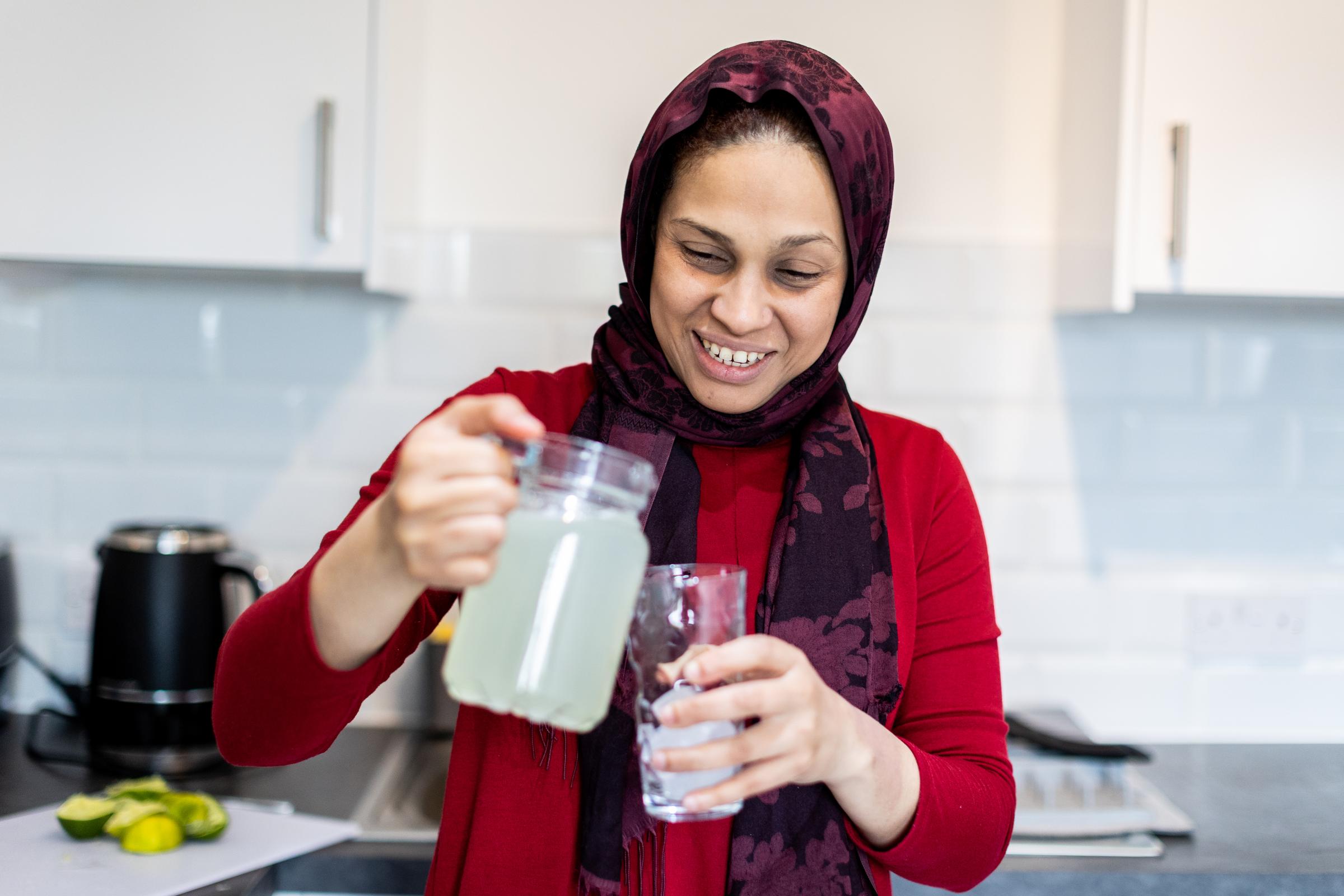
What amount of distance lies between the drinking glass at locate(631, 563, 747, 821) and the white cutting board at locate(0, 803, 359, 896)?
0.78 meters

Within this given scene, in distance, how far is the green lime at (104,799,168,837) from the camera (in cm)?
143

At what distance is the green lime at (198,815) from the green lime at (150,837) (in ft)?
0.07

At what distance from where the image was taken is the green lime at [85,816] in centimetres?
143

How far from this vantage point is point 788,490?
1216 mm

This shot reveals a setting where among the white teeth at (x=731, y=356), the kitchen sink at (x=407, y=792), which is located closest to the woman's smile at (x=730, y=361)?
the white teeth at (x=731, y=356)

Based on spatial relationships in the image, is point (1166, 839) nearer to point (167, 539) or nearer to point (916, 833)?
point (916, 833)

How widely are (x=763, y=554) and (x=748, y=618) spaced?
0.23ft

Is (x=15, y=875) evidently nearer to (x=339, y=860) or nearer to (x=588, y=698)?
(x=339, y=860)

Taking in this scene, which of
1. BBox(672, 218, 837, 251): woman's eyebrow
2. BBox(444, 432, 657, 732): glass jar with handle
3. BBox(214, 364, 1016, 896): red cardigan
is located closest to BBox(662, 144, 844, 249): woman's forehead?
BBox(672, 218, 837, 251): woman's eyebrow

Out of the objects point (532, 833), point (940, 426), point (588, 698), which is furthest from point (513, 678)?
point (940, 426)

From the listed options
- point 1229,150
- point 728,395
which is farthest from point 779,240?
point 1229,150

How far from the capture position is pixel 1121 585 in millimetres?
2025

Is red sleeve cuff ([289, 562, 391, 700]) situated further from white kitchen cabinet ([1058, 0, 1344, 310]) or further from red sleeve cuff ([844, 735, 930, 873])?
white kitchen cabinet ([1058, 0, 1344, 310])

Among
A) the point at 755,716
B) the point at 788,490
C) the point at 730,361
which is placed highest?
the point at 730,361
